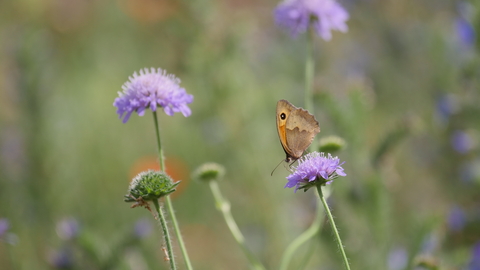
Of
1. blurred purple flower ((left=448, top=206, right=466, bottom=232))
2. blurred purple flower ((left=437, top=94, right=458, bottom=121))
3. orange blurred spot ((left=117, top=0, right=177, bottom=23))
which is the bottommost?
blurred purple flower ((left=448, top=206, right=466, bottom=232))

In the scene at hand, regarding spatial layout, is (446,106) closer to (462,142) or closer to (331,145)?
(462,142)

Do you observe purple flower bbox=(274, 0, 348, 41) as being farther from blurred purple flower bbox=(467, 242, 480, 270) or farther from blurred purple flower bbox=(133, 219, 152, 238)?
blurred purple flower bbox=(467, 242, 480, 270)

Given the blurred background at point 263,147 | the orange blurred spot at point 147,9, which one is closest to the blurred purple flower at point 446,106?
the blurred background at point 263,147

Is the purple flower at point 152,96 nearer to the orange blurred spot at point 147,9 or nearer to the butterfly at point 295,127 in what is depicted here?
the butterfly at point 295,127

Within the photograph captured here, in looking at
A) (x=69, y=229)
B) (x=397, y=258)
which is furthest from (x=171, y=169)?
(x=69, y=229)

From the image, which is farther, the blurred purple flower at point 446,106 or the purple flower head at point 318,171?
the blurred purple flower at point 446,106

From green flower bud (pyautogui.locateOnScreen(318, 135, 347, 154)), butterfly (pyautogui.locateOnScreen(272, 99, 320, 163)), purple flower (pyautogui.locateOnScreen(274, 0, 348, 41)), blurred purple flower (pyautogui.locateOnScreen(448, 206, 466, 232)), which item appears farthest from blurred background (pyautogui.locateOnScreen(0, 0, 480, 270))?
butterfly (pyautogui.locateOnScreen(272, 99, 320, 163))

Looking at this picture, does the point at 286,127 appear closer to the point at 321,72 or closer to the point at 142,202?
the point at 142,202
